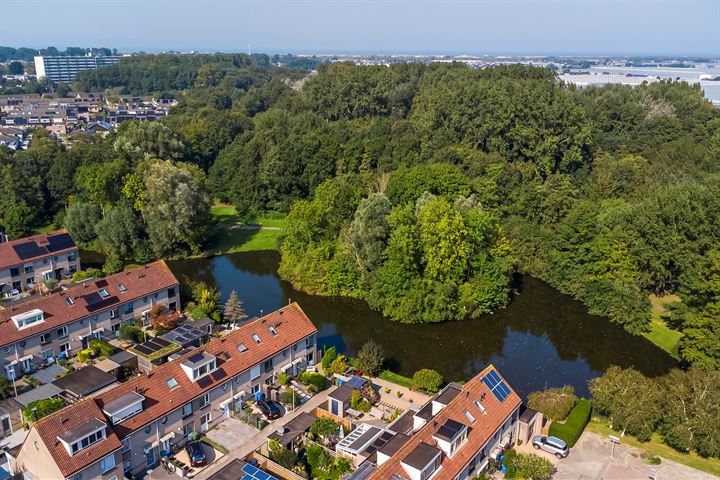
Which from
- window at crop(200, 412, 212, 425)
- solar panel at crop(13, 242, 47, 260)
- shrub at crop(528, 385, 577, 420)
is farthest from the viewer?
solar panel at crop(13, 242, 47, 260)

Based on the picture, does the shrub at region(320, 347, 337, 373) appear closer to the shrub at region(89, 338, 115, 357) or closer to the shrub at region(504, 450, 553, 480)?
the shrub at region(504, 450, 553, 480)

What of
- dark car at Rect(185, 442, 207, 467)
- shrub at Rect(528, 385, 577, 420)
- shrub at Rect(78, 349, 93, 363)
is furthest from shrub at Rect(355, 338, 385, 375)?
shrub at Rect(78, 349, 93, 363)

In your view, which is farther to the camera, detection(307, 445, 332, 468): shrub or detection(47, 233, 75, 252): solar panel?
detection(47, 233, 75, 252): solar panel

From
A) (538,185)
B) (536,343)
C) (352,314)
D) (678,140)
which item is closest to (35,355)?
(352,314)

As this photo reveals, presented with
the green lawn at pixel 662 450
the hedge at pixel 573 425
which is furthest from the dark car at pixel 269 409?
the green lawn at pixel 662 450

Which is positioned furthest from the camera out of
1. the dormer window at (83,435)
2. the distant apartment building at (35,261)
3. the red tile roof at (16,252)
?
the distant apartment building at (35,261)

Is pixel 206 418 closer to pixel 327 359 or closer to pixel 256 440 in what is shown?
pixel 256 440

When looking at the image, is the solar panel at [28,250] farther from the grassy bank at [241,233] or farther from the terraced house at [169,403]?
the terraced house at [169,403]
